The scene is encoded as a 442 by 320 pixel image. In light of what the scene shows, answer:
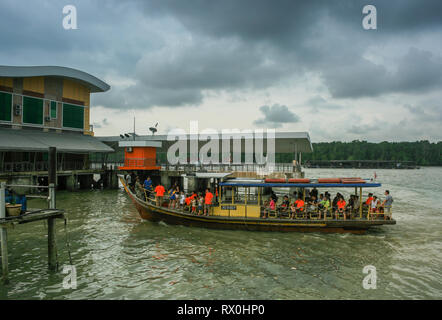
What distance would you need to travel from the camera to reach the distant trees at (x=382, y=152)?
138 m

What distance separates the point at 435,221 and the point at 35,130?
3681cm

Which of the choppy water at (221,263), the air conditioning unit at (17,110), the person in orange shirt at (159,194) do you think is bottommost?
the choppy water at (221,263)

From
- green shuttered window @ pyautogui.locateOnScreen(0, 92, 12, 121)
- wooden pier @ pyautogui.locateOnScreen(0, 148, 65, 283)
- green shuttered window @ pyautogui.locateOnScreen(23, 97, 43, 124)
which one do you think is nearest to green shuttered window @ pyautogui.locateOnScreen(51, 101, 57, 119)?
green shuttered window @ pyautogui.locateOnScreen(23, 97, 43, 124)

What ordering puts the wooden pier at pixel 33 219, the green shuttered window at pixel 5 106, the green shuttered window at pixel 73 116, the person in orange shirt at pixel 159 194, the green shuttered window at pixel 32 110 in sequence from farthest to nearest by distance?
1. the green shuttered window at pixel 73 116
2. the green shuttered window at pixel 32 110
3. the green shuttered window at pixel 5 106
4. the person in orange shirt at pixel 159 194
5. the wooden pier at pixel 33 219

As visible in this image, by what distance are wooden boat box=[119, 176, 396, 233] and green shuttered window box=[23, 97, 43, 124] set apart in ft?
71.8

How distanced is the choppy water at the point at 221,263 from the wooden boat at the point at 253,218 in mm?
459

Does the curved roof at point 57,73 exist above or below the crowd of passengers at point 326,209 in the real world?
above

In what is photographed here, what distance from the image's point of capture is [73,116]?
3447cm

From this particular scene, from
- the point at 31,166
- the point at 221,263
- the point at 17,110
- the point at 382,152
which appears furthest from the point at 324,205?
the point at 382,152

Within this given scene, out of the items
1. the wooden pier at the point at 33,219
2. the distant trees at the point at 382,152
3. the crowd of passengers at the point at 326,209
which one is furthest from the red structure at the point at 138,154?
the distant trees at the point at 382,152

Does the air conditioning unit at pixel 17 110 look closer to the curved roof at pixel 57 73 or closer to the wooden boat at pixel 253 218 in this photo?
the curved roof at pixel 57 73

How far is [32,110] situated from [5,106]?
250 cm
